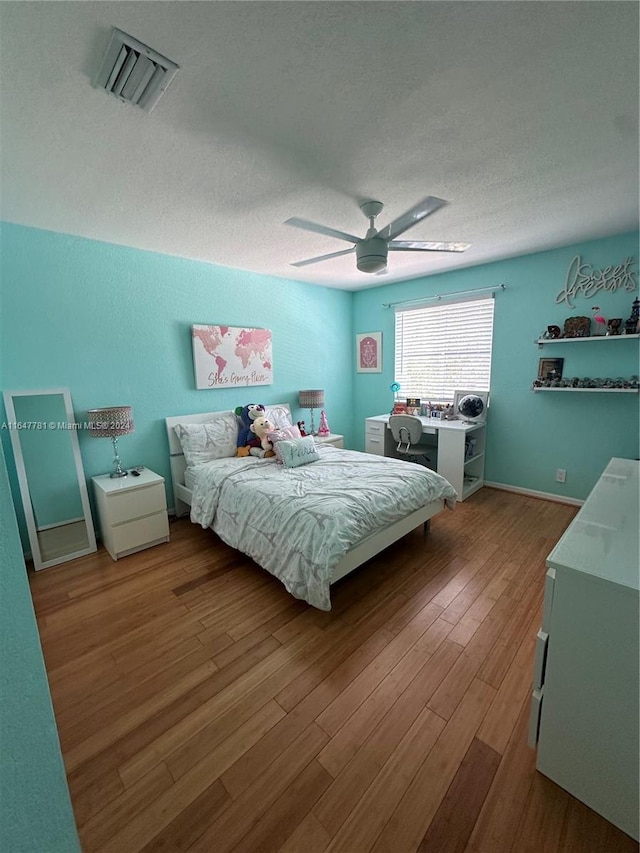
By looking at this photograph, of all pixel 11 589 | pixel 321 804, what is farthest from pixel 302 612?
pixel 11 589

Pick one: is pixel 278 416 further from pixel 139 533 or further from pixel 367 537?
pixel 367 537

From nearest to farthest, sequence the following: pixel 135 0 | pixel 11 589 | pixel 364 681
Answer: pixel 11 589 → pixel 135 0 → pixel 364 681

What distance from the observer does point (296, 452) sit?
294 centimetres

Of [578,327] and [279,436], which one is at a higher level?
[578,327]

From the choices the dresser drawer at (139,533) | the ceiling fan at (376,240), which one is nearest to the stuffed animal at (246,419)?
the dresser drawer at (139,533)

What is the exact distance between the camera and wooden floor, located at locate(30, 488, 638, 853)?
109cm

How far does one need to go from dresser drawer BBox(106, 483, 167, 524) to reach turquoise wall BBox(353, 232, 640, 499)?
3341 mm

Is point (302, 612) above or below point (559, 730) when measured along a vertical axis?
below

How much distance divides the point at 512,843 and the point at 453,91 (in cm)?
254

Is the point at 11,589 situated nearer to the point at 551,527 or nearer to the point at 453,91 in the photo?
the point at 453,91

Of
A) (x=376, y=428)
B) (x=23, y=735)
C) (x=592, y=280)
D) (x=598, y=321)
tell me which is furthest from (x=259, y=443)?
(x=592, y=280)

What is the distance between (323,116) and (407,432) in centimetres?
268

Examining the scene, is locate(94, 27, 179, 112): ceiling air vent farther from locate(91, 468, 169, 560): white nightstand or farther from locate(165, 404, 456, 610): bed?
locate(91, 468, 169, 560): white nightstand

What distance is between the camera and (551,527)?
2916 millimetres
